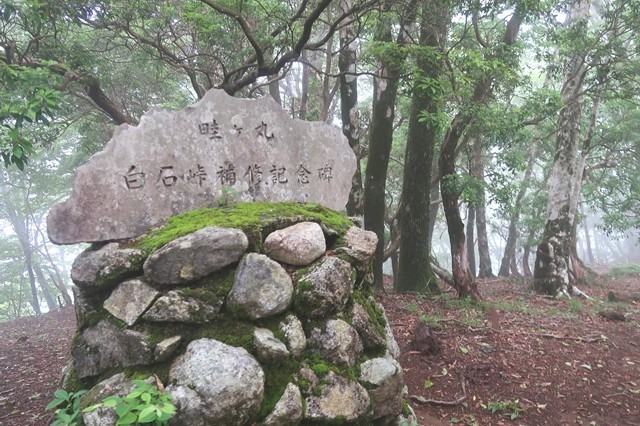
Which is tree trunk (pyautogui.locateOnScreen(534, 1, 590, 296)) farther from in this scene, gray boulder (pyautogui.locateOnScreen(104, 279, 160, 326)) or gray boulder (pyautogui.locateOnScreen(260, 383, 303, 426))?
gray boulder (pyautogui.locateOnScreen(104, 279, 160, 326))

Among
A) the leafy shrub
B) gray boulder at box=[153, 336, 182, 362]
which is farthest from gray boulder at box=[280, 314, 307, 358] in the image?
the leafy shrub

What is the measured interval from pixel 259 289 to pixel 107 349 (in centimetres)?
114

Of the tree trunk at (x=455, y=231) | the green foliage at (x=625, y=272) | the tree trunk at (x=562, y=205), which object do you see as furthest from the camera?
the green foliage at (x=625, y=272)

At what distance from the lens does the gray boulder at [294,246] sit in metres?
3.46

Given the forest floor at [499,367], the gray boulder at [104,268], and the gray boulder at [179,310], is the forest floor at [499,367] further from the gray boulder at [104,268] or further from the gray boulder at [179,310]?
the gray boulder at [179,310]

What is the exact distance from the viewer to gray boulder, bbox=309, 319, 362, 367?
325 cm

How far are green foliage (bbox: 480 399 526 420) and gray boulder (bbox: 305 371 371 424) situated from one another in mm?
2019

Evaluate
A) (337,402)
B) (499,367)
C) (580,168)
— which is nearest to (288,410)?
(337,402)

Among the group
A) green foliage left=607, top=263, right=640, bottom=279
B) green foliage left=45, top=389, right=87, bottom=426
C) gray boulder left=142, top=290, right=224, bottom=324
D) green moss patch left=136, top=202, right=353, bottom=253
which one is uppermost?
green moss patch left=136, top=202, right=353, bottom=253

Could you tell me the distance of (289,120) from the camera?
14.7 ft

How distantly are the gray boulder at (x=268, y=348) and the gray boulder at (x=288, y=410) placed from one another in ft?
0.68

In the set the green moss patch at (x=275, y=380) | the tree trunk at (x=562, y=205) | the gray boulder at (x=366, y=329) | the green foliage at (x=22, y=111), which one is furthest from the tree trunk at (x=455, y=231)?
the green foliage at (x=22, y=111)

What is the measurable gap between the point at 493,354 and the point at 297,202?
3417 millimetres

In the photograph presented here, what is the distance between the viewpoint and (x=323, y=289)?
3332 millimetres
